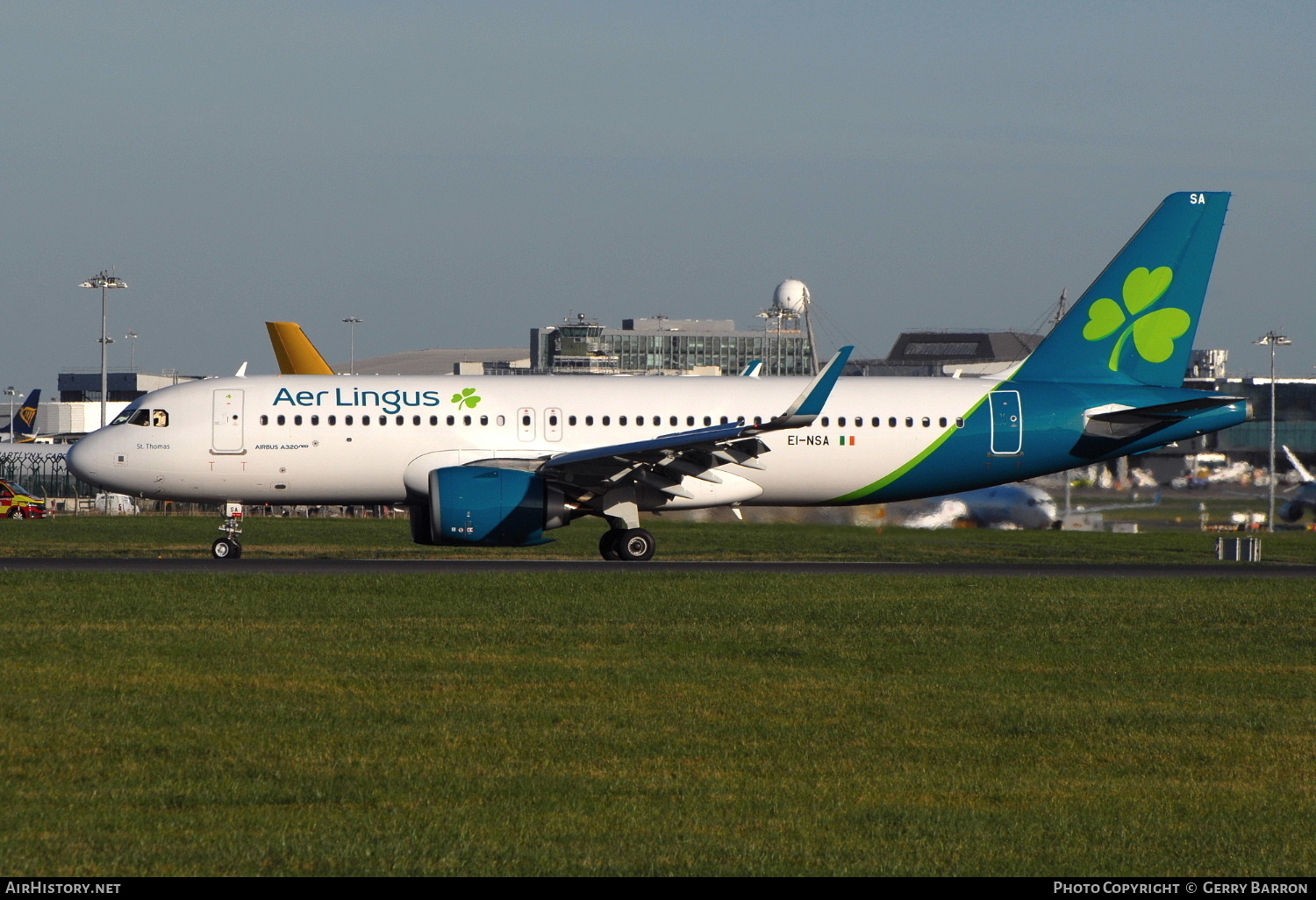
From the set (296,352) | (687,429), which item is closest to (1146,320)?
(687,429)

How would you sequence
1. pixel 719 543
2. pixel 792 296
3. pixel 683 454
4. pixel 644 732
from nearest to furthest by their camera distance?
pixel 644 732 < pixel 683 454 < pixel 719 543 < pixel 792 296

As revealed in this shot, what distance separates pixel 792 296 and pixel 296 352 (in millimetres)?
87955

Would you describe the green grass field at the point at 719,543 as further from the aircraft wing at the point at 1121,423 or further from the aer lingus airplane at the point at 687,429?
the aircraft wing at the point at 1121,423

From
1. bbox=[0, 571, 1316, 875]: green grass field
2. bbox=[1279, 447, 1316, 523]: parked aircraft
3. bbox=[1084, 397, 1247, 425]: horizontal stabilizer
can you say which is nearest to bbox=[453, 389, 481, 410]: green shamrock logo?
bbox=[0, 571, 1316, 875]: green grass field

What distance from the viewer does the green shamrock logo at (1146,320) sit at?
3219cm

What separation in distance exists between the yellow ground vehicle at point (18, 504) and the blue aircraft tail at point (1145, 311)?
161ft

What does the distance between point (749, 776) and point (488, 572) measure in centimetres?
1581

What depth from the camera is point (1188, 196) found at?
3250cm

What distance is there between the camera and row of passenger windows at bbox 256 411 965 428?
30.1 m

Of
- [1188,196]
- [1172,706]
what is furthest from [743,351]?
[1172,706]

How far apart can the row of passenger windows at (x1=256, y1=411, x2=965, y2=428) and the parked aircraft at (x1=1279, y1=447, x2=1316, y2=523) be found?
19128mm

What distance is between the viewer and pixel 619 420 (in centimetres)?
3091

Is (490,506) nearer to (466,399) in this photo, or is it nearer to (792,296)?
(466,399)
